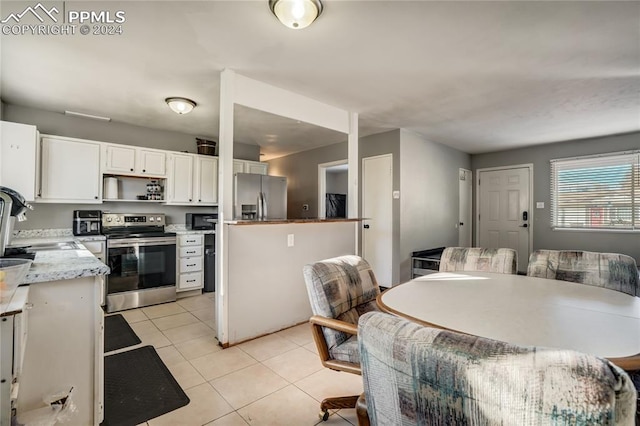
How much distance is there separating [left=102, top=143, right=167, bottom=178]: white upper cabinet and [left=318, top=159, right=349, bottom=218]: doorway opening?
2650mm

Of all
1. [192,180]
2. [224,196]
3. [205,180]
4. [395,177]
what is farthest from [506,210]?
[192,180]

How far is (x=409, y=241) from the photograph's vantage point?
182 inches

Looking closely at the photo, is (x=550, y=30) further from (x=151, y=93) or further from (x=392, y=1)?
(x=151, y=93)

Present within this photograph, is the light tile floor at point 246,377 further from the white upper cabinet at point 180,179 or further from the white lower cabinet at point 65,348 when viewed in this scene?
the white upper cabinet at point 180,179

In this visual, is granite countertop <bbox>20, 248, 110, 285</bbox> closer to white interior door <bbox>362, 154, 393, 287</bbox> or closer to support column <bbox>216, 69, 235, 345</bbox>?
support column <bbox>216, 69, 235, 345</bbox>

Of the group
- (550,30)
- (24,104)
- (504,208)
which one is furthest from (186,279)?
(504,208)

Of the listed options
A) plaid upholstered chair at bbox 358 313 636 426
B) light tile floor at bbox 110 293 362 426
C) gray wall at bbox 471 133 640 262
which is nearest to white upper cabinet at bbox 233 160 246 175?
light tile floor at bbox 110 293 362 426

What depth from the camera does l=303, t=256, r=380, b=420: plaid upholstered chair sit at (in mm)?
1459

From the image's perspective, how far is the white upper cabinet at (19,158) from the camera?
3.03 metres

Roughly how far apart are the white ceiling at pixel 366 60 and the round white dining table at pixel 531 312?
1736 mm

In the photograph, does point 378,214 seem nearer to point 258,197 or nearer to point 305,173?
point 305,173

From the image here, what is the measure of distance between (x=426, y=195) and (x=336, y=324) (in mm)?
4100

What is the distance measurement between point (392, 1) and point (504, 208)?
5391 millimetres

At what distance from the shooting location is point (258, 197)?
170 inches
